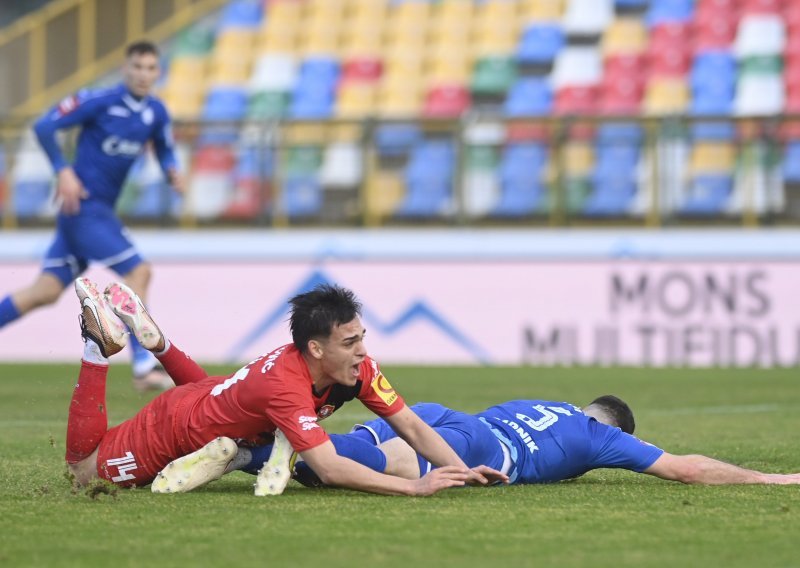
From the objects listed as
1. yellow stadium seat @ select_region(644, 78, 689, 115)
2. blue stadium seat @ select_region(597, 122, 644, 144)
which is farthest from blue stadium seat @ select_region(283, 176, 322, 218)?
yellow stadium seat @ select_region(644, 78, 689, 115)

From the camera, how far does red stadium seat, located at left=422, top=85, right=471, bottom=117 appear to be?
18969 mm

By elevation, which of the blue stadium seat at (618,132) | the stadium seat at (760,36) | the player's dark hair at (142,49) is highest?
the stadium seat at (760,36)

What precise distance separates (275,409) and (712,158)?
10235 mm

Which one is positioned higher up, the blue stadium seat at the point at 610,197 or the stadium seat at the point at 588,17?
the stadium seat at the point at 588,17

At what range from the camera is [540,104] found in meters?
18.8

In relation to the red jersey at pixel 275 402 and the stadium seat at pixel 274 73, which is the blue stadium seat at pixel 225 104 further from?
the red jersey at pixel 275 402

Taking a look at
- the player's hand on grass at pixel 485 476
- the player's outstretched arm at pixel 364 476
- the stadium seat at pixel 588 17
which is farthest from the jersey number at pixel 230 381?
the stadium seat at pixel 588 17

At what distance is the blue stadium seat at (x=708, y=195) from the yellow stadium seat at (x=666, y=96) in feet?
10.2

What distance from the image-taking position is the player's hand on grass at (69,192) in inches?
431

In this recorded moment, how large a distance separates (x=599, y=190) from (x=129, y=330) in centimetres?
945

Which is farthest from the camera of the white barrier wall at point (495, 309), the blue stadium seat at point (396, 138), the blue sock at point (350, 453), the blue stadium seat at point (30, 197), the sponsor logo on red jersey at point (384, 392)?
the blue stadium seat at point (30, 197)

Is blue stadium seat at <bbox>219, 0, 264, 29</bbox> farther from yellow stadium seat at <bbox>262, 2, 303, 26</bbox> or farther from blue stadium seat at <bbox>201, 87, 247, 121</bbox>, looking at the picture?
blue stadium seat at <bbox>201, 87, 247, 121</bbox>

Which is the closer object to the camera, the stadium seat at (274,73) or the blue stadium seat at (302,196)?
the blue stadium seat at (302,196)

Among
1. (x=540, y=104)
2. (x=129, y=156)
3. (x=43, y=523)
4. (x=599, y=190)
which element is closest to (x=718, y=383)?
(x=599, y=190)
